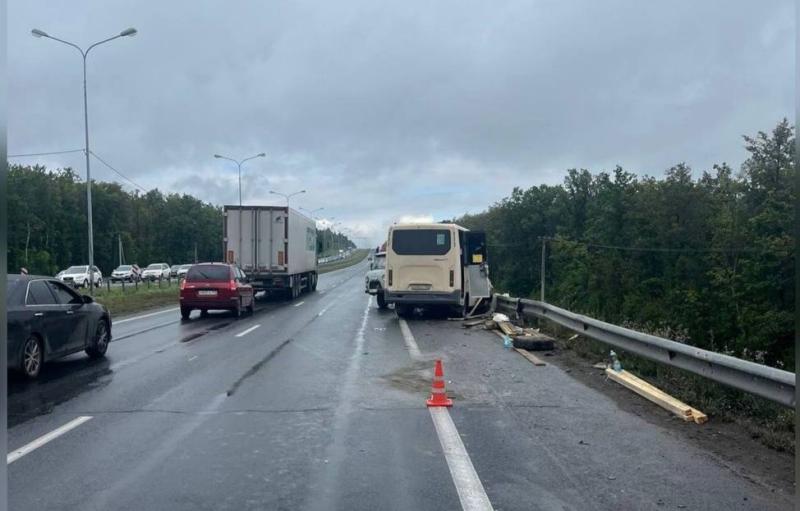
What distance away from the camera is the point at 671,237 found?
4494 centimetres

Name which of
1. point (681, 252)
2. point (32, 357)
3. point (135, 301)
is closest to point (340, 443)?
point (32, 357)

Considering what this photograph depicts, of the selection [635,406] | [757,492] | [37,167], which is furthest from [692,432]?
[37,167]

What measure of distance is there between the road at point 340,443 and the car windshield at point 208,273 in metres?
9.74

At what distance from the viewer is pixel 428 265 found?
68.7 ft

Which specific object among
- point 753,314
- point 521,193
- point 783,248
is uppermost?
point 521,193

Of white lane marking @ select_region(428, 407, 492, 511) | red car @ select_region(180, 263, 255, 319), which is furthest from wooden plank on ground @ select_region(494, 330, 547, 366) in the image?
red car @ select_region(180, 263, 255, 319)

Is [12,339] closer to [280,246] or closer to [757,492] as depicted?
[757,492]

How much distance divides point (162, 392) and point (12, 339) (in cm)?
229

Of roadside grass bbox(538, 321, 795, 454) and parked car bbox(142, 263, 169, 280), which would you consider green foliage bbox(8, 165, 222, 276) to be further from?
roadside grass bbox(538, 321, 795, 454)

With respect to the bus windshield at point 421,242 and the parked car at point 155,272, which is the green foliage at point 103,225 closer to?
the parked car at point 155,272

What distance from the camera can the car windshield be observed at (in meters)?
22.1

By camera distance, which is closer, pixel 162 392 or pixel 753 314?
pixel 162 392

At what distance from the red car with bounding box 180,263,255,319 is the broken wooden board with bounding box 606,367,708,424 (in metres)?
13.9

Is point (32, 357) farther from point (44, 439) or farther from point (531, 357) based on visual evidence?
point (531, 357)
